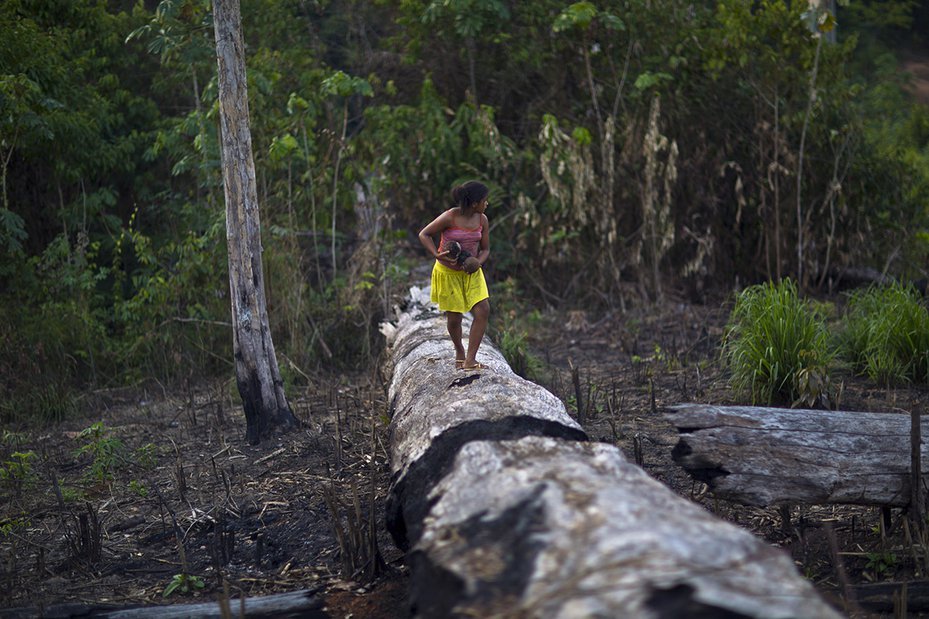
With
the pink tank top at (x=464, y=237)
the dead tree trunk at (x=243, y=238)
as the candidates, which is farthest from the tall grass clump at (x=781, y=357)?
the dead tree trunk at (x=243, y=238)

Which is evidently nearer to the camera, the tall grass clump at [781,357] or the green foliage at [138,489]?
the green foliage at [138,489]

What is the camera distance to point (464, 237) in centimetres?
530

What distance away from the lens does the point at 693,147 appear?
10336mm

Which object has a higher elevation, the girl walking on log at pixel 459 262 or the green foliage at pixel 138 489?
the girl walking on log at pixel 459 262

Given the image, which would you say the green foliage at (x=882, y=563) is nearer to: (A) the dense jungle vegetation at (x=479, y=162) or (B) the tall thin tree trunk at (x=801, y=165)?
(A) the dense jungle vegetation at (x=479, y=162)

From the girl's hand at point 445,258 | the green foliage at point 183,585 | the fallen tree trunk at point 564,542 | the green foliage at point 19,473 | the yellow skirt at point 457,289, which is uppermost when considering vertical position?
the girl's hand at point 445,258

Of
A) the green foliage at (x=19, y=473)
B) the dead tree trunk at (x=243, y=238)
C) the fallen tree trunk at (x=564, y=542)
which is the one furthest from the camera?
the dead tree trunk at (x=243, y=238)

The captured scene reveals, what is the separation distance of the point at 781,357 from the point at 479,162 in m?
5.10

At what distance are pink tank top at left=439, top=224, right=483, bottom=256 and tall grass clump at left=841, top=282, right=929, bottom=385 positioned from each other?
3108 millimetres

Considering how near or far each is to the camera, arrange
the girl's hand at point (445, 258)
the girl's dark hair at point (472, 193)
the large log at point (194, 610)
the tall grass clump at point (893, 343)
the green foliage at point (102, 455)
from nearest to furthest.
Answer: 1. the large log at point (194, 610)
2. the girl's dark hair at point (472, 193)
3. the girl's hand at point (445, 258)
4. the green foliage at point (102, 455)
5. the tall grass clump at point (893, 343)

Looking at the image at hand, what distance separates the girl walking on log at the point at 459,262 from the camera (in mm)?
5238

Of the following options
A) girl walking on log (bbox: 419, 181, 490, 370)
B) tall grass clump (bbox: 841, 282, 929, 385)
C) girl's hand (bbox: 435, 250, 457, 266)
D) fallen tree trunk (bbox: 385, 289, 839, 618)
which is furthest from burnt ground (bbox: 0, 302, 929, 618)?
girl's hand (bbox: 435, 250, 457, 266)

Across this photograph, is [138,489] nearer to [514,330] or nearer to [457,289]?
[457,289]

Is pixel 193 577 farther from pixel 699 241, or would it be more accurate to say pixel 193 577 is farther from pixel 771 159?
pixel 771 159
